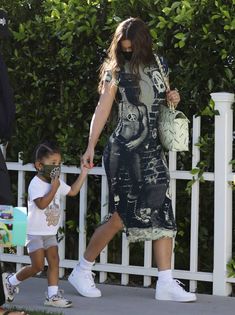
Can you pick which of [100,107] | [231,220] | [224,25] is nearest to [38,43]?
[100,107]

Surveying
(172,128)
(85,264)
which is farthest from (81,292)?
(172,128)

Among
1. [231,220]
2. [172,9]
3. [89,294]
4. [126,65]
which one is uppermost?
[172,9]

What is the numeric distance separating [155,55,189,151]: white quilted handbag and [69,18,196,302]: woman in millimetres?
42

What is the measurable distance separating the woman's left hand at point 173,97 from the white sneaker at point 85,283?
133 cm

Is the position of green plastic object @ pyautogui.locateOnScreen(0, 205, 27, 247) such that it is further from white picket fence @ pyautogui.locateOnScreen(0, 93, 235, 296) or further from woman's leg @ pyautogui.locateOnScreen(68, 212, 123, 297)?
white picket fence @ pyautogui.locateOnScreen(0, 93, 235, 296)

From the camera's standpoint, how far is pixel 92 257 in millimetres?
6328

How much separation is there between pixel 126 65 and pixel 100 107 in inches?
12.8

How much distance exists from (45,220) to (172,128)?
104 cm

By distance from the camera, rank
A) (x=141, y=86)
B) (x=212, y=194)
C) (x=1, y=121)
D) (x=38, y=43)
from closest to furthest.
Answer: (x=1, y=121) < (x=141, y=86) < (x=212, y=194) < (x=38, y=43)

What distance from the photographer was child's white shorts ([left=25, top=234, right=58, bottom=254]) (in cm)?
608

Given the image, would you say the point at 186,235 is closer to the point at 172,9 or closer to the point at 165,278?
the point at 165,278

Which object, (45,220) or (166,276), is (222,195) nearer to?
(166,276)

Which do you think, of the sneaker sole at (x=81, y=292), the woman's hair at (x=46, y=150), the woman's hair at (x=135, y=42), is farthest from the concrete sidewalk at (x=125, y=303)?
the woman's hair at (x=135, y=42)

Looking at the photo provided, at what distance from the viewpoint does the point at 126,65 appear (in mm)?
6031
